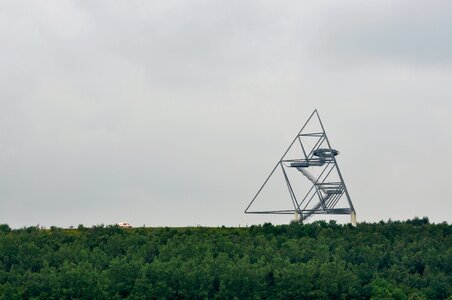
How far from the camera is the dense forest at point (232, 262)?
83.8 metres

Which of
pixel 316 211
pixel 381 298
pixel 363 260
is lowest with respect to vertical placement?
pixel 381 298

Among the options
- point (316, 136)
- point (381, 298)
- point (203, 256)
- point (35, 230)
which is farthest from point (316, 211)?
point (35, 230)

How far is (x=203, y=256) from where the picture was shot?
9175 centimetres

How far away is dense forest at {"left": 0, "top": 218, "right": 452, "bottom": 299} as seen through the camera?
83812 mm

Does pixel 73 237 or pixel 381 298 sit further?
pixel 73 237

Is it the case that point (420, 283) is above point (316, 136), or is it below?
below

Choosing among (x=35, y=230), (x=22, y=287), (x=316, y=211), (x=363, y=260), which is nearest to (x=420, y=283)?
(x=363, y=260)

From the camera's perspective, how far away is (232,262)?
87688 millimetres

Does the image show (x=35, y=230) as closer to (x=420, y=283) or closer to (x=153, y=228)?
(x=153, y=228)

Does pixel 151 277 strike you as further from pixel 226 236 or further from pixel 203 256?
pixel 226 236

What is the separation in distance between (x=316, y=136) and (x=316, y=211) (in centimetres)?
703

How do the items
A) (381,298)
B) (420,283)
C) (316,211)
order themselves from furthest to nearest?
1. (316,211)
2. (420,283)
3. (381,298)

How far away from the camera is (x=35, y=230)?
105 meters

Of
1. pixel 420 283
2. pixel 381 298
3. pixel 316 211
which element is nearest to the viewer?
pixel 381 298
